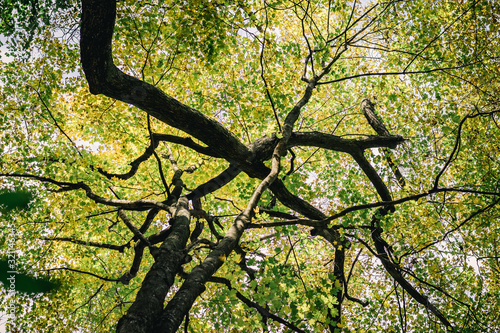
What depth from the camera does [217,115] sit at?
916 cm

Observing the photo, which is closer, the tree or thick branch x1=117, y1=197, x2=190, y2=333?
thick branch x1=117, y1=197, x2=190, y2=333

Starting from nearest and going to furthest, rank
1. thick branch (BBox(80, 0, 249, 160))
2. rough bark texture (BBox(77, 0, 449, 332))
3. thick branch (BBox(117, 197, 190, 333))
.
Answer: thick branch (BBox(117, 197, 190, 333)) → rough bark texture (BBox(77, 0, 449, 332)) → thick branch (BBox(80, 0, 249, 160))

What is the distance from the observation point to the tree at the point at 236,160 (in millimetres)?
4598

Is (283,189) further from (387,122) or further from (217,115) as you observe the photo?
(387,122)

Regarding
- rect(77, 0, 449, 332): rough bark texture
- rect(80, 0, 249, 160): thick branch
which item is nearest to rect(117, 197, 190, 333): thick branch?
rect(77, 0, 449, 332): rough bark texture

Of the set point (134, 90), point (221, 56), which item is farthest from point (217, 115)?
point (134, 90)

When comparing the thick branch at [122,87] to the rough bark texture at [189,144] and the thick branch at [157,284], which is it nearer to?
the rough bark texture at [189,144]

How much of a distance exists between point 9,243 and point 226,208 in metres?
6.16

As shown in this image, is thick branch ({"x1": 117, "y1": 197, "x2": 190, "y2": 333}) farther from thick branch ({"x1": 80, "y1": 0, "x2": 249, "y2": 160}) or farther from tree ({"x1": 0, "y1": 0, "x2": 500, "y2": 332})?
thick branch ({"x1": 80, "y1": 0, "x2": 249, "y2": 160})

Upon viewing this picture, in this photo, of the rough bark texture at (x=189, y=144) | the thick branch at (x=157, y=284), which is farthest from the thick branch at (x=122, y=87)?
the thick branch at (x=157, y=284)

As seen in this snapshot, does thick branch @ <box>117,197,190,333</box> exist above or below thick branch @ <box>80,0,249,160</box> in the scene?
below

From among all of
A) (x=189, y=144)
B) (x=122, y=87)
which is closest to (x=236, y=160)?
(x=189, y=144)

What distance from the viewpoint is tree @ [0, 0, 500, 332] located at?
4598mm

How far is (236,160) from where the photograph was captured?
20.0ft
